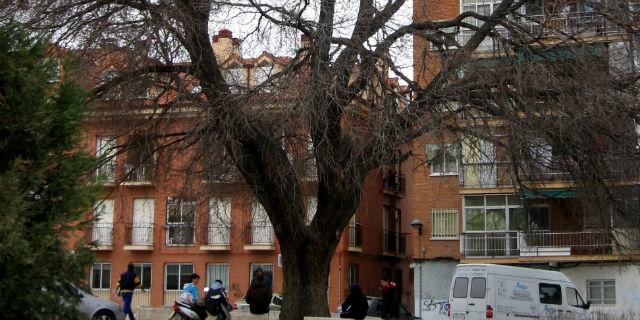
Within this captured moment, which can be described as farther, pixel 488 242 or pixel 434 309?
pixel 434 309

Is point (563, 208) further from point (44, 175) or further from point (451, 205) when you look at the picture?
point (44, 175)

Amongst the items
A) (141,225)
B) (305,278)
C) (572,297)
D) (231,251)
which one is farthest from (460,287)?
(141,225)

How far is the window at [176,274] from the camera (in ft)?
154

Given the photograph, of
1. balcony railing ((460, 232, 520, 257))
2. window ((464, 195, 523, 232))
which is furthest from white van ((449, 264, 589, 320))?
window ((464, 195, 523, 232))

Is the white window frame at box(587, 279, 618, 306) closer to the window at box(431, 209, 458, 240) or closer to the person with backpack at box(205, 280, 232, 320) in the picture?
the window at box(431, 209, 458, 240)

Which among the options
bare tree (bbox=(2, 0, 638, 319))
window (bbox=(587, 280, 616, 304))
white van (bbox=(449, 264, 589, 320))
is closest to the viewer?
bare tree (bbox=(2, 0, 638, 319))

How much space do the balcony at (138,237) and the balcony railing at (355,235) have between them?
10.5 m

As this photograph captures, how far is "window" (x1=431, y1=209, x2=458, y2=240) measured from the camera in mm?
42062

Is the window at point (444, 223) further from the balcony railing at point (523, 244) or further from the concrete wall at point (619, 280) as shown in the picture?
the concrete wall at point (619, 280)

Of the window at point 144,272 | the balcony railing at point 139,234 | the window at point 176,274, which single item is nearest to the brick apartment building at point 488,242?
the window at point 176,274

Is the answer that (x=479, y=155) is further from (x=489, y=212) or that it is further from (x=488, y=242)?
(x=489, y=212)

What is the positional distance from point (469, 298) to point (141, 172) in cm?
1340

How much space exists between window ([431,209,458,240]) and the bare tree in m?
22.6

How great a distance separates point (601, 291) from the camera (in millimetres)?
38719
